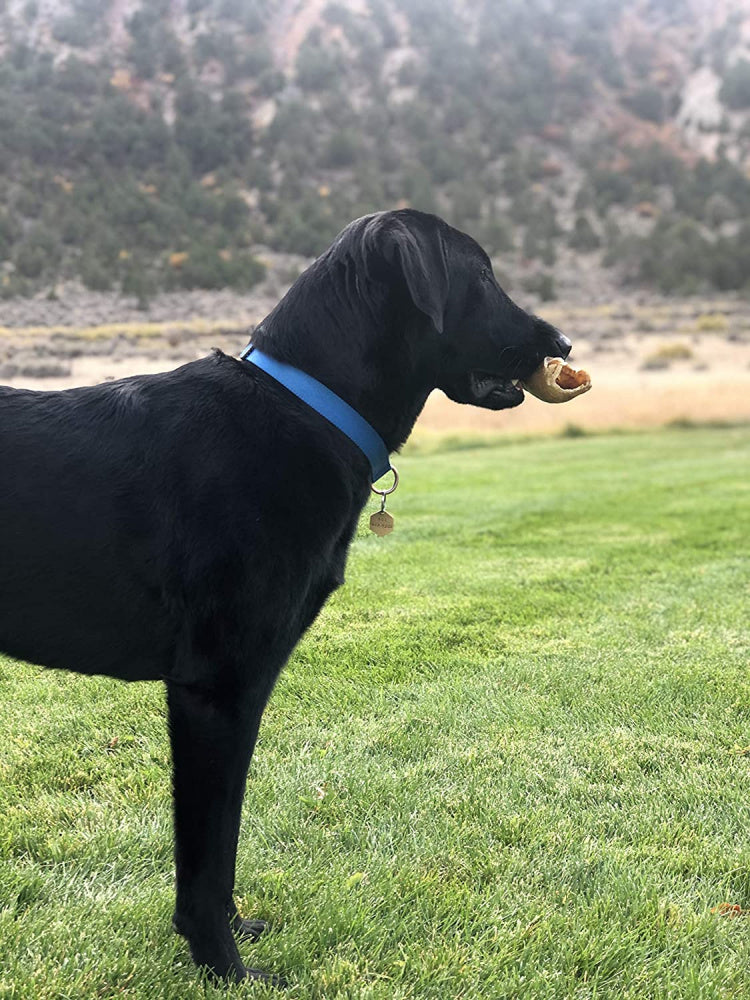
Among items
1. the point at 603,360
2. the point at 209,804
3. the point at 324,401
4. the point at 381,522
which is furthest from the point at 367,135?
the point at 209,804

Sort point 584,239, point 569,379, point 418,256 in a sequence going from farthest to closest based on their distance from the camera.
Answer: point 584,239
point 569,379
point 418,256

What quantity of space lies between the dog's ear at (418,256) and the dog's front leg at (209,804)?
0.97 m

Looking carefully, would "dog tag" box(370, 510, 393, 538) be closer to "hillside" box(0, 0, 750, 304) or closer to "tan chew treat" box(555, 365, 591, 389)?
"tan chew treat" box(555, 365, 591, 389)

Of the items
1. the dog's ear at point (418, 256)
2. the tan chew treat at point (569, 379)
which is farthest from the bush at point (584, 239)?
the dog's ear at point (418, 256)

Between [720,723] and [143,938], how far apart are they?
2.41 meters

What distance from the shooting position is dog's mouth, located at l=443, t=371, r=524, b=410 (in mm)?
2158

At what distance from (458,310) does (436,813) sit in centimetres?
155

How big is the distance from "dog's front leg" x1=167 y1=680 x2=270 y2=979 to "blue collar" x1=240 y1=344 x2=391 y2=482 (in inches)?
25.1

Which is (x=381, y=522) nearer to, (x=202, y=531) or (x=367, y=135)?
(x=202, y=531)

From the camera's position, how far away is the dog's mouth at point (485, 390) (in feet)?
7.08

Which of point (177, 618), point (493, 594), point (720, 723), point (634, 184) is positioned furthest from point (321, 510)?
point (634, 184)

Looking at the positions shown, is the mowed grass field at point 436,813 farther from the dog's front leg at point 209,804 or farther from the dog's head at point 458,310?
the dog's head at point 458,310

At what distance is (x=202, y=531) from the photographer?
1.70m

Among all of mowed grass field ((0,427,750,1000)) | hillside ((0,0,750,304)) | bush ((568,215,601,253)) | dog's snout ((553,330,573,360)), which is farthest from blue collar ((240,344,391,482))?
bush ((568,215,601,253))
